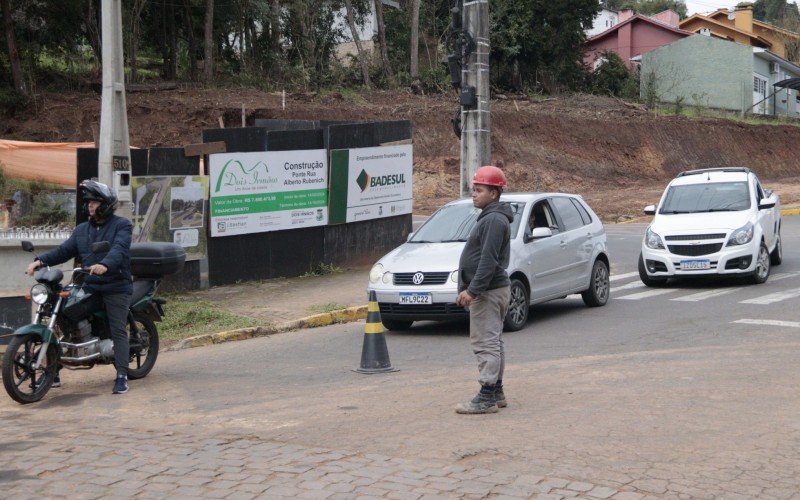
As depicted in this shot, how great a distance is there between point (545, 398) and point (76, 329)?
14.0ft

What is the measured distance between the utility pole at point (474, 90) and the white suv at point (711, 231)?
335 centimetres

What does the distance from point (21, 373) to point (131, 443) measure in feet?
6.85

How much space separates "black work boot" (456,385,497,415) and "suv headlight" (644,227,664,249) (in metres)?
8.86

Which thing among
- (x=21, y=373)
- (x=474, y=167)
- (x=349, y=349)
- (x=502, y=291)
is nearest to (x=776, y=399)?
(x=502, y=291)

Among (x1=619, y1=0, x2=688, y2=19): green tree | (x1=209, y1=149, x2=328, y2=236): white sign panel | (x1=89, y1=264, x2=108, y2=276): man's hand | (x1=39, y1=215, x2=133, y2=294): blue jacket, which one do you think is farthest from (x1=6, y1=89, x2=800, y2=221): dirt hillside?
(x1=619, y1=0, x2=688, y2=19): green tree

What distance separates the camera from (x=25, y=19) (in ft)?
124

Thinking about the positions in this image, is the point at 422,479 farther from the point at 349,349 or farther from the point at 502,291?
the point at 349,349

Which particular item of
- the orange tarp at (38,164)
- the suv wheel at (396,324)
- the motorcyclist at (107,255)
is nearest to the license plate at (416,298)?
the suv wheel at (396,324)

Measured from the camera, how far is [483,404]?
7609 mm

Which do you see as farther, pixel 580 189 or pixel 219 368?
pixel 580 189

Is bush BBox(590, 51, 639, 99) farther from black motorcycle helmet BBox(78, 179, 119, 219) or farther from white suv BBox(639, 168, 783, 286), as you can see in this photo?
black motorcycle helmet BBox(78, 179, 119, 219)

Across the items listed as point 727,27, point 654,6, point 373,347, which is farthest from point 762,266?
point 654,6

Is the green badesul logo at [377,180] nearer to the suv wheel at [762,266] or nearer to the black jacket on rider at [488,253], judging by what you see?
the suv wheel at [762,266]

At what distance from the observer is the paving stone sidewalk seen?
5680 mm
